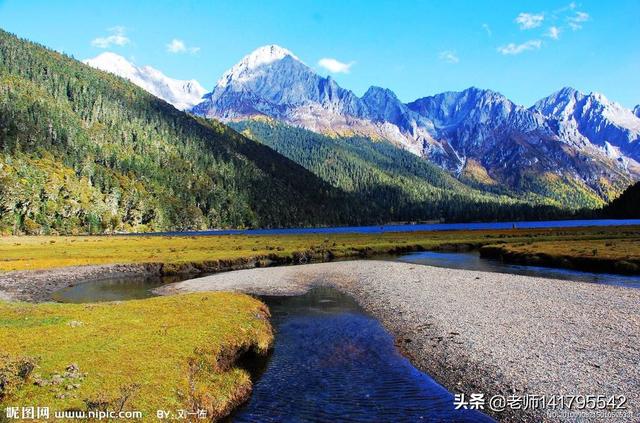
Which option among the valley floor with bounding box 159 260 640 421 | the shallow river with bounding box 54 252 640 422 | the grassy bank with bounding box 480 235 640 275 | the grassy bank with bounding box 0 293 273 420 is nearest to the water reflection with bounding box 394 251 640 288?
the grassy bank with bounding box 480 235 640 275

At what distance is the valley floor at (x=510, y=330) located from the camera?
760 inches

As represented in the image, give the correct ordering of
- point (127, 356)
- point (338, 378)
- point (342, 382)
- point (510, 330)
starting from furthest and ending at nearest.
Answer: point (510, 330) → point (338, 378) → point (342, 382) → point (127, 356)

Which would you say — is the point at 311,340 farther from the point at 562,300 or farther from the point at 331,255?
the point at 331,255

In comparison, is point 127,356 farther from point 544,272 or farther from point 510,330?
point 544,272

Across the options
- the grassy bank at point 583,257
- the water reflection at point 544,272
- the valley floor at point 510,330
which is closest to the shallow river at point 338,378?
the valley floor at point 510,330

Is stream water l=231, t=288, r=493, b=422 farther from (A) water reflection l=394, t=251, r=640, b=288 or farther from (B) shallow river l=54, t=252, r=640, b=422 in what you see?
(A) water reflection l=394, t=251, r=640, b=288

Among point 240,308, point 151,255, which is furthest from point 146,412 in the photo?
point 151,255

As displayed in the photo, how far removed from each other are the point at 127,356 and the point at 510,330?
24.3 m

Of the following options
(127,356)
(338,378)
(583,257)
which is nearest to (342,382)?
(338,378)

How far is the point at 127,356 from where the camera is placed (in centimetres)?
1936

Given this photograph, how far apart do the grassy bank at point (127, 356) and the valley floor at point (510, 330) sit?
11.8m

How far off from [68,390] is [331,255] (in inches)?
3033

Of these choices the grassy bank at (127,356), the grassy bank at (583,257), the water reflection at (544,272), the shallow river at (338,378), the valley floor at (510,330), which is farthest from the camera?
the grassy bank at (583,257)

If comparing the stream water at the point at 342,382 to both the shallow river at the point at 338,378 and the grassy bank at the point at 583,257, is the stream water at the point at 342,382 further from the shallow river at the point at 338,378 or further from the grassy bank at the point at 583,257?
the grassy bank at the point at 583,257
